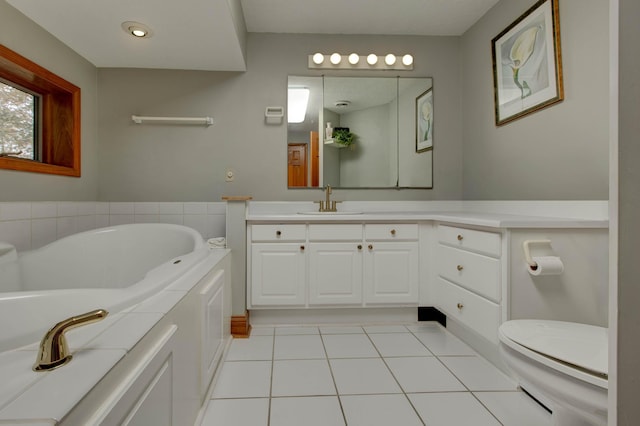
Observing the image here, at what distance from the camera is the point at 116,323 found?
81 cm

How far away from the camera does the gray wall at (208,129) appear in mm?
2666

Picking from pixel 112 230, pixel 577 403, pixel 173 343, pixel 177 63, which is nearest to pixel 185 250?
pixel 112 230

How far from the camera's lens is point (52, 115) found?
223 centimetres

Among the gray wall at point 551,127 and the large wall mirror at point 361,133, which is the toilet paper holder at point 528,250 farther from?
the large wall mirror at point 361,133

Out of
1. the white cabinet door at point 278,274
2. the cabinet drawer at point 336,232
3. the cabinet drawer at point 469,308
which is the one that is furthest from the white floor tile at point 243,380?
the cabinet drawer at point 469,308

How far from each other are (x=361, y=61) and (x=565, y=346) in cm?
251

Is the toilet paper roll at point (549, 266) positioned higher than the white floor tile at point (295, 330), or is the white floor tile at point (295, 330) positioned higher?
the toilet paper roll at point (549, 266)

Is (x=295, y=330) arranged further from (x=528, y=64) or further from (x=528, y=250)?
(x=528, y=64)

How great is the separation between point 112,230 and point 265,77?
1669 mm

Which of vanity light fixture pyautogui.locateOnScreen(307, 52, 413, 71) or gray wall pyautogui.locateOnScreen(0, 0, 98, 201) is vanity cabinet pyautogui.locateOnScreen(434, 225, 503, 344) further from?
gray wall pyautogui.locateOnScreen(0, 0, 98, 201)

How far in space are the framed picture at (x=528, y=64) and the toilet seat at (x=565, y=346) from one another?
1.34 m

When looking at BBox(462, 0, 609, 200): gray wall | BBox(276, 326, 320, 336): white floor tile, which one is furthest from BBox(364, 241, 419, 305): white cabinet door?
BBox(462, 0, 609, 200): gray wall

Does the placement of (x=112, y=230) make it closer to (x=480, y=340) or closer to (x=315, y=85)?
(x=315, y=85)

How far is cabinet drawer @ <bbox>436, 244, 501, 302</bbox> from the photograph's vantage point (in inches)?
63.8
